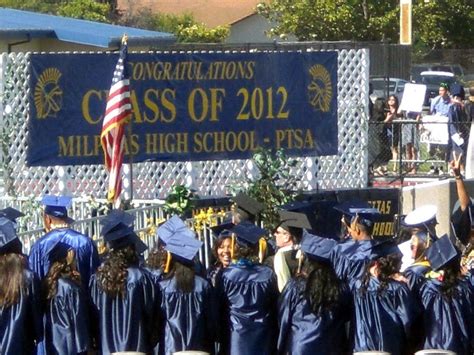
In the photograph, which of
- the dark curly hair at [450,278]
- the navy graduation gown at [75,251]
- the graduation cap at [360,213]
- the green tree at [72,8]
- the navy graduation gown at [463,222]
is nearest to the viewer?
the dark curly hair at [450,278]

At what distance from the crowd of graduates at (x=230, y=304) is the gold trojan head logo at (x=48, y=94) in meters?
6.64

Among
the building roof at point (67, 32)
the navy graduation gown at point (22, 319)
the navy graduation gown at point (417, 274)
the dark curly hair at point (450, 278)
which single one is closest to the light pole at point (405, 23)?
the building roof at point (67, 32)

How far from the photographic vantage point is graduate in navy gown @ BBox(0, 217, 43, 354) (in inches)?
349

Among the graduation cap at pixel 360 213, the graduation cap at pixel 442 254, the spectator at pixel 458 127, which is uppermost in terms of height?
the spectator at pixel 458 127

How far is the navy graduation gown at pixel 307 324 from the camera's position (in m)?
8.79

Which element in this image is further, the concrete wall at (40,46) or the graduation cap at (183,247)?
the concrete wall at (40,46)

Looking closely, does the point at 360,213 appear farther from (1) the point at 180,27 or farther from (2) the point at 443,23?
(1) the point at 180,27

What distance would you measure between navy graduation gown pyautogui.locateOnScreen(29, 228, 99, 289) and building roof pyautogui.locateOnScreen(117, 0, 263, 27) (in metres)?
58.7

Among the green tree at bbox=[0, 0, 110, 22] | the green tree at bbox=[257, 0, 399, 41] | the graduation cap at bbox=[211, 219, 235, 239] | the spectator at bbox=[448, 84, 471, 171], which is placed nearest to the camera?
the graduation cap at bbox=[211, 219, 235, 239]

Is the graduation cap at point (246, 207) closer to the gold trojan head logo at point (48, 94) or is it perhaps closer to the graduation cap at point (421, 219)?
the graduation cap at point (421, 219)

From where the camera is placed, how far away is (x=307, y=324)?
28.9 feet

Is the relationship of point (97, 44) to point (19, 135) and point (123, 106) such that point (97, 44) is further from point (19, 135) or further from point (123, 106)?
point (123, 106)

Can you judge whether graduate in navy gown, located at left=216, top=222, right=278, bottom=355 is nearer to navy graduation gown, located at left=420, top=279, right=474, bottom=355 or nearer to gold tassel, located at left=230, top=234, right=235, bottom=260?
gold tassel, located at left=230, top=234, right=235, bottom=260

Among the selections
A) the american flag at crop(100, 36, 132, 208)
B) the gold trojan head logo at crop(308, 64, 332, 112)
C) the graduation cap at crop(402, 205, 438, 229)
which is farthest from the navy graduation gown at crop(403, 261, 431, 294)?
the gold trojan head logo at crop(308, 64, 332, 112)
